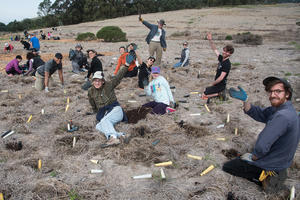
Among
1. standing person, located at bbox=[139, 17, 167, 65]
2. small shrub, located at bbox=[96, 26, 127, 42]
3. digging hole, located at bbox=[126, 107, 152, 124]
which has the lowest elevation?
digging hole, located at bbox=[126, 107, 152, 124]

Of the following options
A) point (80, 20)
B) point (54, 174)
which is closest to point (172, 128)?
point (54, 174)

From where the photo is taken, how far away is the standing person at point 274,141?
118 inches

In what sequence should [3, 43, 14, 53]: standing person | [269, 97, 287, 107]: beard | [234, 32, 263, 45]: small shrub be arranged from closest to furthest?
1. [269, 97, 287, 107]: beard
2. [3, 43, 14, 53]: standing person
3. [234, 32, 263, 45]: small shrub

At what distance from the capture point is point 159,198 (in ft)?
11.6

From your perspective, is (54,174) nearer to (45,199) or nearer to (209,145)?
(45,199)

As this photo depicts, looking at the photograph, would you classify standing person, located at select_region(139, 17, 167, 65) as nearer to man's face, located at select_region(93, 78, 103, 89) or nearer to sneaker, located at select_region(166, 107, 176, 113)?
sneaker, located at select_region(166, 107, 176, 113)

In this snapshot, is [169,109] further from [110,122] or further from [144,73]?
[144,73]

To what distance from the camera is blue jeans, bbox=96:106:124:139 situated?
17.6 ft

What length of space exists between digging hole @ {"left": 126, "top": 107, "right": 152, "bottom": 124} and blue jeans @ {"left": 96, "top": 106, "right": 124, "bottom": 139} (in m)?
0.46

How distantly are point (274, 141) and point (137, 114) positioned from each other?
4.21m

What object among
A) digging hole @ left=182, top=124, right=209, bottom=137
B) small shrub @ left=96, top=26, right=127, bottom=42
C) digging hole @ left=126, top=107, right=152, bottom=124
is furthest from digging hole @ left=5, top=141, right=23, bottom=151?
small shrub @ left=96, top=26, right=127, bottom=42

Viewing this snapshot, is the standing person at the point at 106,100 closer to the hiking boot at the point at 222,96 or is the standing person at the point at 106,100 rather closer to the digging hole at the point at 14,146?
the digging hole at the point at 14,146

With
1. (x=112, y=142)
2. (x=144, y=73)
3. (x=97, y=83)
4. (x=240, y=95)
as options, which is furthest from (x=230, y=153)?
(x=144, y=73)

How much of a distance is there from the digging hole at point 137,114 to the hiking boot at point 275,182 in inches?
144
